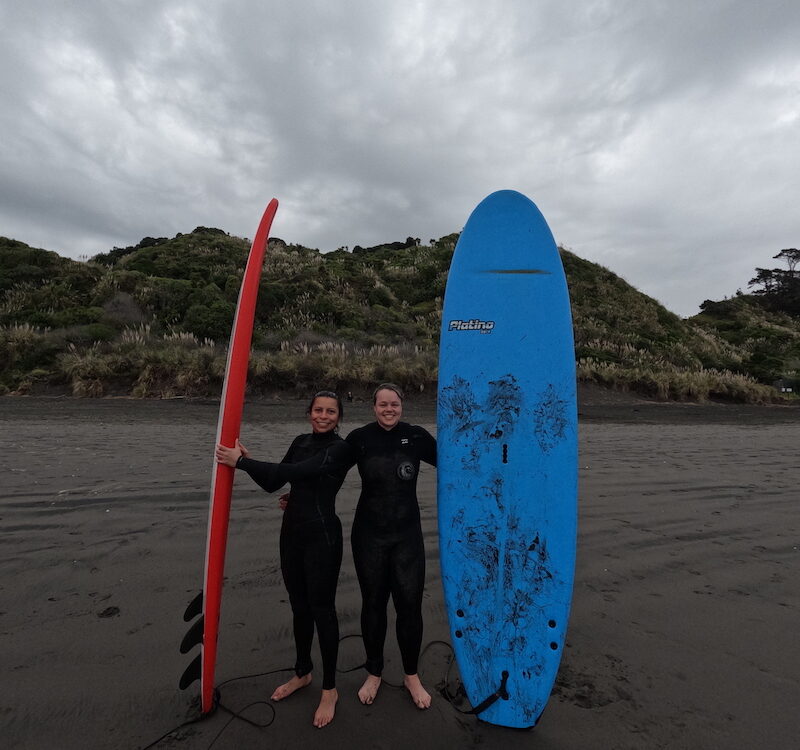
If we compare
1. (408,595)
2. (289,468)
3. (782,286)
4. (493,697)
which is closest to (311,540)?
(289,468)

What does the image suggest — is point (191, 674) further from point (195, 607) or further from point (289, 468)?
point (289, 468)

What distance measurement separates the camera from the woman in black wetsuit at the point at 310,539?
193cm

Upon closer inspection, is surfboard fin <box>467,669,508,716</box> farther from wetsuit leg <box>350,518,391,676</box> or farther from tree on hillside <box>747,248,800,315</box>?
tree on hillside <box>747,248,800,315</box>

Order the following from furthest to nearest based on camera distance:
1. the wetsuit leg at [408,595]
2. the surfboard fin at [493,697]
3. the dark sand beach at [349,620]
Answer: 1. the wetsuit leg at [408,595]
2. the surfboard fin at [493,697]
3. the dark sand beach at [349,620]

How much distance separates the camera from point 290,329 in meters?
13.8

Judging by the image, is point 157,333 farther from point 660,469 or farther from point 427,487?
point 660,469

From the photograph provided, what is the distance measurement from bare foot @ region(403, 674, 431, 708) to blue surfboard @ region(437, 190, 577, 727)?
197 mm

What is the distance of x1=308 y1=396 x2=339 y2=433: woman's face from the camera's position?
2090 mm

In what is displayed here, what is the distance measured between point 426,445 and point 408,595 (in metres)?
0.68

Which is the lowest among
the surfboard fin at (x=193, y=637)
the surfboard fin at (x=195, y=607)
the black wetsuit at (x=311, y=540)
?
the surfboard fin at (x=193, y=637)

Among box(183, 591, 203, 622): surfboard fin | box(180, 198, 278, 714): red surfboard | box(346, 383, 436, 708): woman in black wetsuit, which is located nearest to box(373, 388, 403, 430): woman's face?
box(346, 383, 436, 708): woman in black wetsuit

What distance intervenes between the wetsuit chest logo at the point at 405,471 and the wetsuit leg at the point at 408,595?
0.24m

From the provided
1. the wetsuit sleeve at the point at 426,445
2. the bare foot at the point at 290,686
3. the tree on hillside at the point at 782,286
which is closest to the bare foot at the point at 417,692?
the bare foot at the point at 290,686

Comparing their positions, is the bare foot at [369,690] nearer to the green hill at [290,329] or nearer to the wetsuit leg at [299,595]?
the wetsuit leg at [299,595]
